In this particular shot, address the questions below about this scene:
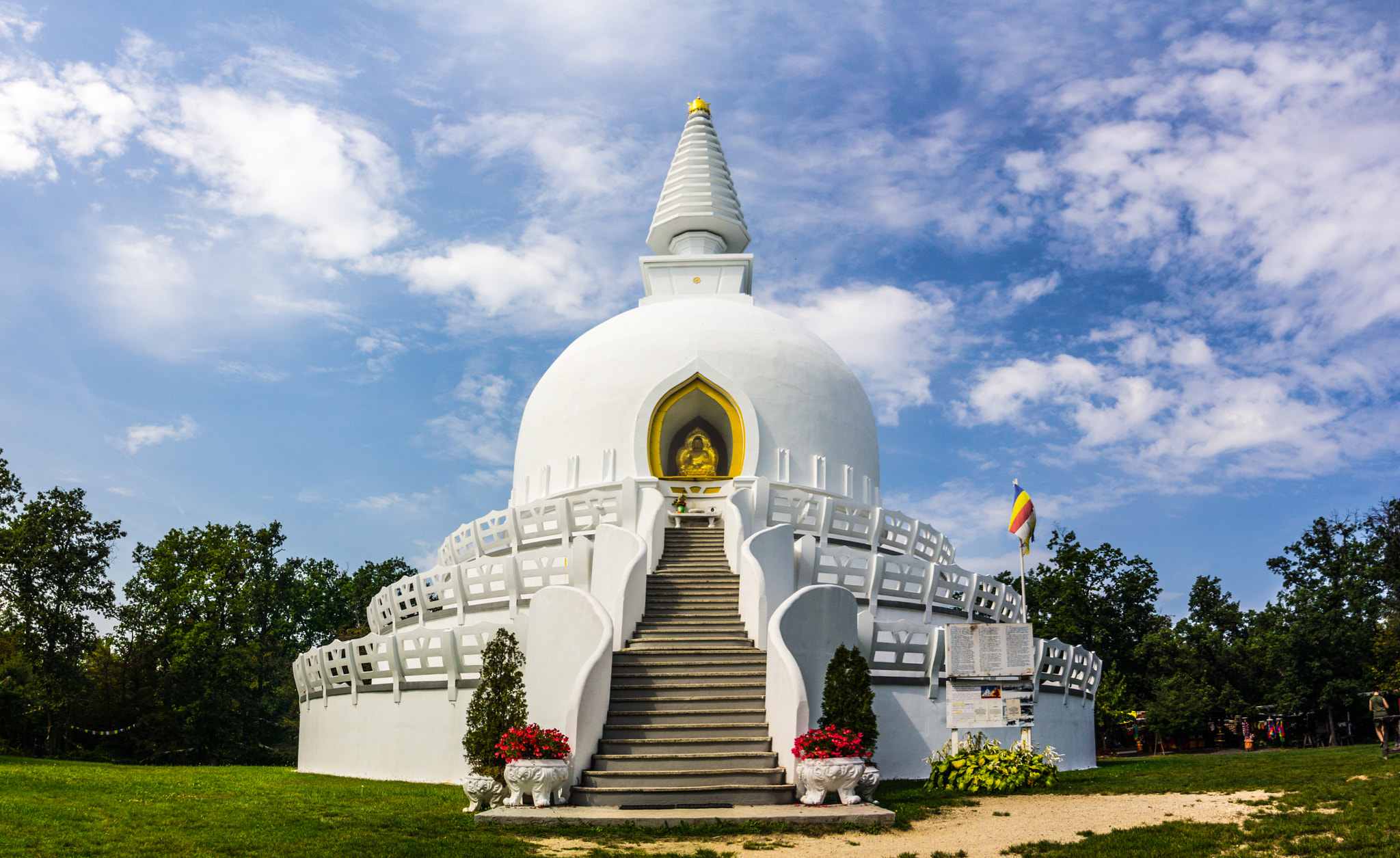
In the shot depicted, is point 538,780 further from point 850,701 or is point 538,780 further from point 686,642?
point 686,642

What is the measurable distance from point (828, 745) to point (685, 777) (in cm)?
171

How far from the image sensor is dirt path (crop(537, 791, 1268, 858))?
29.0 ft

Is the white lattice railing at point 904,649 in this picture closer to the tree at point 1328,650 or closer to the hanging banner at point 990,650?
the hanging banner at point 990,650

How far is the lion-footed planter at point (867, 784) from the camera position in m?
10.9

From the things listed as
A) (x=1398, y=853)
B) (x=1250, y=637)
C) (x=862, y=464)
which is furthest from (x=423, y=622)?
(x=1250, y=637)

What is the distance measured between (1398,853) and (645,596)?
35.9 ft

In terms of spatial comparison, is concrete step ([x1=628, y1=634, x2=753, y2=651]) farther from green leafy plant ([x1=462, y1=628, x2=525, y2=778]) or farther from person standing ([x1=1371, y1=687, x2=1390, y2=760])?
person standing ([x1=1371, y1=687, x2=1390, y2=760])

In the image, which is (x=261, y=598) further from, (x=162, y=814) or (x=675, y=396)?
(x=162, y=814)

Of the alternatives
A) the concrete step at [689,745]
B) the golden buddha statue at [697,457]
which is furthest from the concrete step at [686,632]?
the golden buddha statue at [697,457]

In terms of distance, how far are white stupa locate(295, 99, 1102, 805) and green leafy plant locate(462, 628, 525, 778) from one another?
75cm

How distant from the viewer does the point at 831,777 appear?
1071 centimetres

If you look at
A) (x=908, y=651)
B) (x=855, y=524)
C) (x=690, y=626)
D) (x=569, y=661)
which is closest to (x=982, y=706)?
(x=908, y=651)

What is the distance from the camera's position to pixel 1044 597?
31312 millimetres

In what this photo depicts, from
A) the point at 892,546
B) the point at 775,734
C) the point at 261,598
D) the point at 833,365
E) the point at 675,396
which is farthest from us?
the point at 261,598
